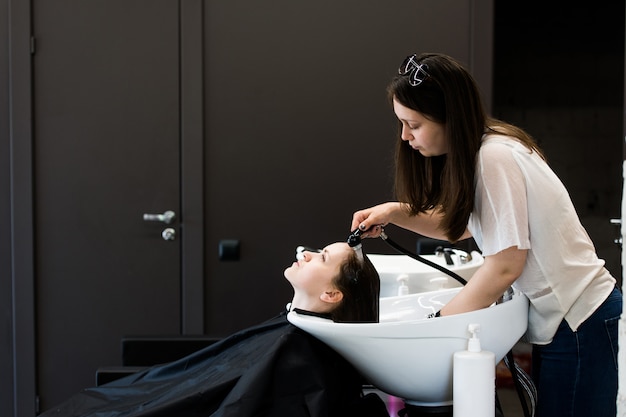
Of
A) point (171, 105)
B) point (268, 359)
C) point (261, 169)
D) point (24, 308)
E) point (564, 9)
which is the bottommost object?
point (24, 308)

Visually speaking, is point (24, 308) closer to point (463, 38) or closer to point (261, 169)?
point (261, 169)

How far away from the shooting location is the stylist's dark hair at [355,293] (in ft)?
5.70

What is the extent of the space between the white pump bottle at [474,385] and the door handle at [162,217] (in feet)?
6.50

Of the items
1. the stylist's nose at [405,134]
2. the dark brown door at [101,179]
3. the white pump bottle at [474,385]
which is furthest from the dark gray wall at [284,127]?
the white pump bottle at [474,385]

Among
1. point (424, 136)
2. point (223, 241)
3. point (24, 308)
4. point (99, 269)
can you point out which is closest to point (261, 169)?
point (223, 241)

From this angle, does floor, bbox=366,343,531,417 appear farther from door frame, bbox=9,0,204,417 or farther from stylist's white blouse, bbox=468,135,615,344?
stylist's white blouse, bbox=468,135,615,344

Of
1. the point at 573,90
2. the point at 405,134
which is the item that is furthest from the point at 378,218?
the point at 573,90

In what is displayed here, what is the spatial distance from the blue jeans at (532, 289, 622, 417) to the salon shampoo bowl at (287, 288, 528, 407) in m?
0.10

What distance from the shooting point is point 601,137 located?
15.7 feet

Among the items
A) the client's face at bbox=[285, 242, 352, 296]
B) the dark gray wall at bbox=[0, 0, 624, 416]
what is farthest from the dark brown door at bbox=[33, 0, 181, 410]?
the client's face at bbox=[285, 242, 352, 296]

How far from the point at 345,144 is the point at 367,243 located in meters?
0.41

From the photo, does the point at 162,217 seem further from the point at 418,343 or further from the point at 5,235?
the point at 418,343

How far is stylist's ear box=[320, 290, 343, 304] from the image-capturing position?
1744mm

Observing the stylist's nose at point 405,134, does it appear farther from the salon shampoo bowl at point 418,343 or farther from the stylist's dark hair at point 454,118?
the salon shampoo bowl at point 418,343
